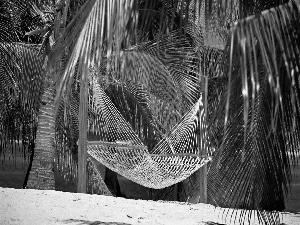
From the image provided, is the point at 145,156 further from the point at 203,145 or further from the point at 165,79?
the point at 165,79

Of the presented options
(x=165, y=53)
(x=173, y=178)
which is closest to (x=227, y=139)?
(x=173, y=178)

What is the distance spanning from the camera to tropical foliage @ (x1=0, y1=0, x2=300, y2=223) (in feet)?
7.50

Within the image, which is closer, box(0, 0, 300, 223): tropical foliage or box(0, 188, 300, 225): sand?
box(0, 0, 300, 223): tropical foliage

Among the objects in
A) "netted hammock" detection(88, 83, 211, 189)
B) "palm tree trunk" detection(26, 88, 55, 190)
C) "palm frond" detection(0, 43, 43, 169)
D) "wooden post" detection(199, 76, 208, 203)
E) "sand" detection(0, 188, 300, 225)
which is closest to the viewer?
"sand" detection(0, 188, 300, 225)

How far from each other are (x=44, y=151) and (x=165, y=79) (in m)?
Result: 1.48

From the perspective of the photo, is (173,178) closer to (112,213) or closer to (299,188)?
(112,213)

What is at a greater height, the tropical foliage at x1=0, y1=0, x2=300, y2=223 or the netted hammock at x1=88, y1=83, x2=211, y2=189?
the tropical foliage at x1=0, y1=0, x2=300, y2=223

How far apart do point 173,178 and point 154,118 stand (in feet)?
9.04

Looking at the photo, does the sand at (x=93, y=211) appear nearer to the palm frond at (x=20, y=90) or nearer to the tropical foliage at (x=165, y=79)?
the tropical foliage at (x=165, y=79)

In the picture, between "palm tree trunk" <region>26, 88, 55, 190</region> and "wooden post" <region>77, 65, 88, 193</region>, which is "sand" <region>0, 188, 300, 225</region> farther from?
"palm tree trunk" <region>26, 88, 55, 190</region>

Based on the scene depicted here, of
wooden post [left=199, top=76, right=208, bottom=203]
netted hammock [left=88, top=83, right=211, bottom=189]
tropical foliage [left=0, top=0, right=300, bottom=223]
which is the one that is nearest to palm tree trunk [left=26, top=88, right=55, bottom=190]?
tropical foliage [left=0, top=0, right=300, bottom=223]

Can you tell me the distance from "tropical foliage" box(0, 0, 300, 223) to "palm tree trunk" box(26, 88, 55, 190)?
0.03 feet

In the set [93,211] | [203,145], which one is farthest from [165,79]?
[93,211]

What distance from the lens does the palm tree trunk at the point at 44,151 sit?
6.54 m
